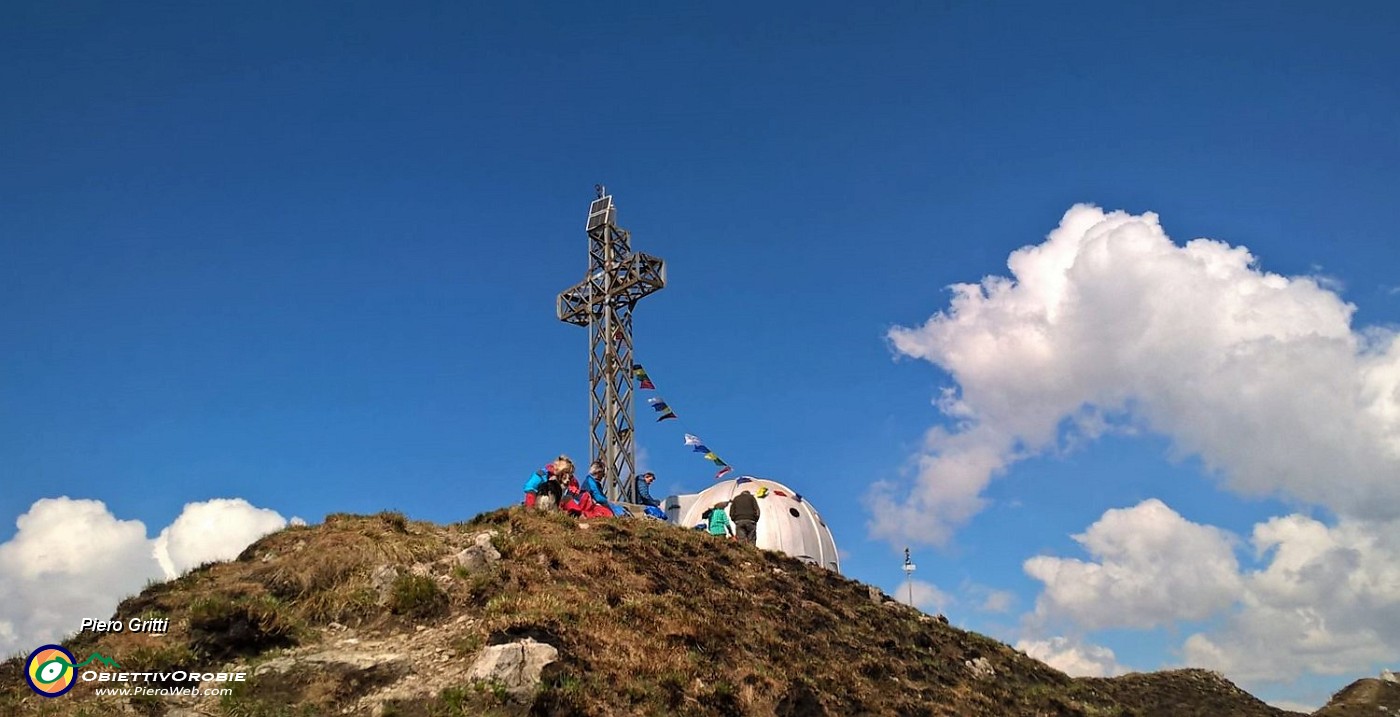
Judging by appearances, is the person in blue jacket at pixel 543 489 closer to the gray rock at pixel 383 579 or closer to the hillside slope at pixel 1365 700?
the gray rock at pixel 383 579

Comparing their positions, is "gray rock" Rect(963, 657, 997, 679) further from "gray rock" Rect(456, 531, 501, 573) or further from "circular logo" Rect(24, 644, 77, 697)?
"circular logo" Rect(24, 644, 77, 697)

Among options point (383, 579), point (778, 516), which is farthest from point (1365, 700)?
point (383, 579)

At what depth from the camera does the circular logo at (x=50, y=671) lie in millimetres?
13297

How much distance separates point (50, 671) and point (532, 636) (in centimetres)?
717

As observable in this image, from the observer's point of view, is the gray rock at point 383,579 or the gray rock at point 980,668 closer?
the gray rock at point 383,579

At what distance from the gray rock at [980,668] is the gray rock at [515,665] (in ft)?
38.5

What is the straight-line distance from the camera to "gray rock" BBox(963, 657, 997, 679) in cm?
2162

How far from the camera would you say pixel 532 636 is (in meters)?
15.0

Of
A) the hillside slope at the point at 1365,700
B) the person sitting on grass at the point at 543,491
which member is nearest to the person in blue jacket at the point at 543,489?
the person sitting on grass at the point at 543,491

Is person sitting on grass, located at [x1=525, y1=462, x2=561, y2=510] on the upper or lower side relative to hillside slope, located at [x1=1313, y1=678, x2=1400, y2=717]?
upper

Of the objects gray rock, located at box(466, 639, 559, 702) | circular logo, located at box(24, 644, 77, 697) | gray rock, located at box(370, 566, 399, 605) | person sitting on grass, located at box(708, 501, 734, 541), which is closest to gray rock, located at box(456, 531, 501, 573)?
gray rock, located at box(370, 566, 399, 605)

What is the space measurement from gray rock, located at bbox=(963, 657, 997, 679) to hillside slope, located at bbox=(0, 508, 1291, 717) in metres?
0.05

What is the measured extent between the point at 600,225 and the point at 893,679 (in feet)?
81.0

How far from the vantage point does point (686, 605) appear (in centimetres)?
1869
